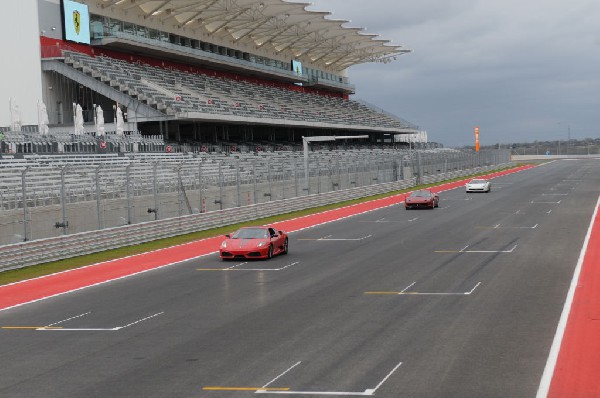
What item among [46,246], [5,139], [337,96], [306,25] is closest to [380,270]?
[46,246]

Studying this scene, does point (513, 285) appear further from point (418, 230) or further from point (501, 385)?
point (418, 230)

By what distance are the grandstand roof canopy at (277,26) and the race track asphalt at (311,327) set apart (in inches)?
1886

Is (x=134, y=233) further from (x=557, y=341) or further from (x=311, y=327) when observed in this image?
(x=557, y=341)

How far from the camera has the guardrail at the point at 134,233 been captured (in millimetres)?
25484

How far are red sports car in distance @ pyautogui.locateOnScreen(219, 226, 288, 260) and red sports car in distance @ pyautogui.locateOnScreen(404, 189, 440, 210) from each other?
20.6 meters

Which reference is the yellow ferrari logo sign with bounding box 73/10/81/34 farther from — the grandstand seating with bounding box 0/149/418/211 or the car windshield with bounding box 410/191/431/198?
the car windshield with bounding box 410/191/431/198

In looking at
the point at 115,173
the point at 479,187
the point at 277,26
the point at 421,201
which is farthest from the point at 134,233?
the point at 277,26

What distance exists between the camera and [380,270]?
21984mm

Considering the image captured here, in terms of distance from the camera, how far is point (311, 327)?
1442cm

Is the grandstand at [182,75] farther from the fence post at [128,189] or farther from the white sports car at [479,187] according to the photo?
the white sports car at [479,187]

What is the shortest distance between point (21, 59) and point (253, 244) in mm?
37707

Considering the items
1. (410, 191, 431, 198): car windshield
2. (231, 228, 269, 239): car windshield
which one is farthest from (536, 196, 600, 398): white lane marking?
(410, 191, 431, 198): car windshield

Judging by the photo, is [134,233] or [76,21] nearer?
[134,233]

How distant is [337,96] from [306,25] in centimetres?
3894
